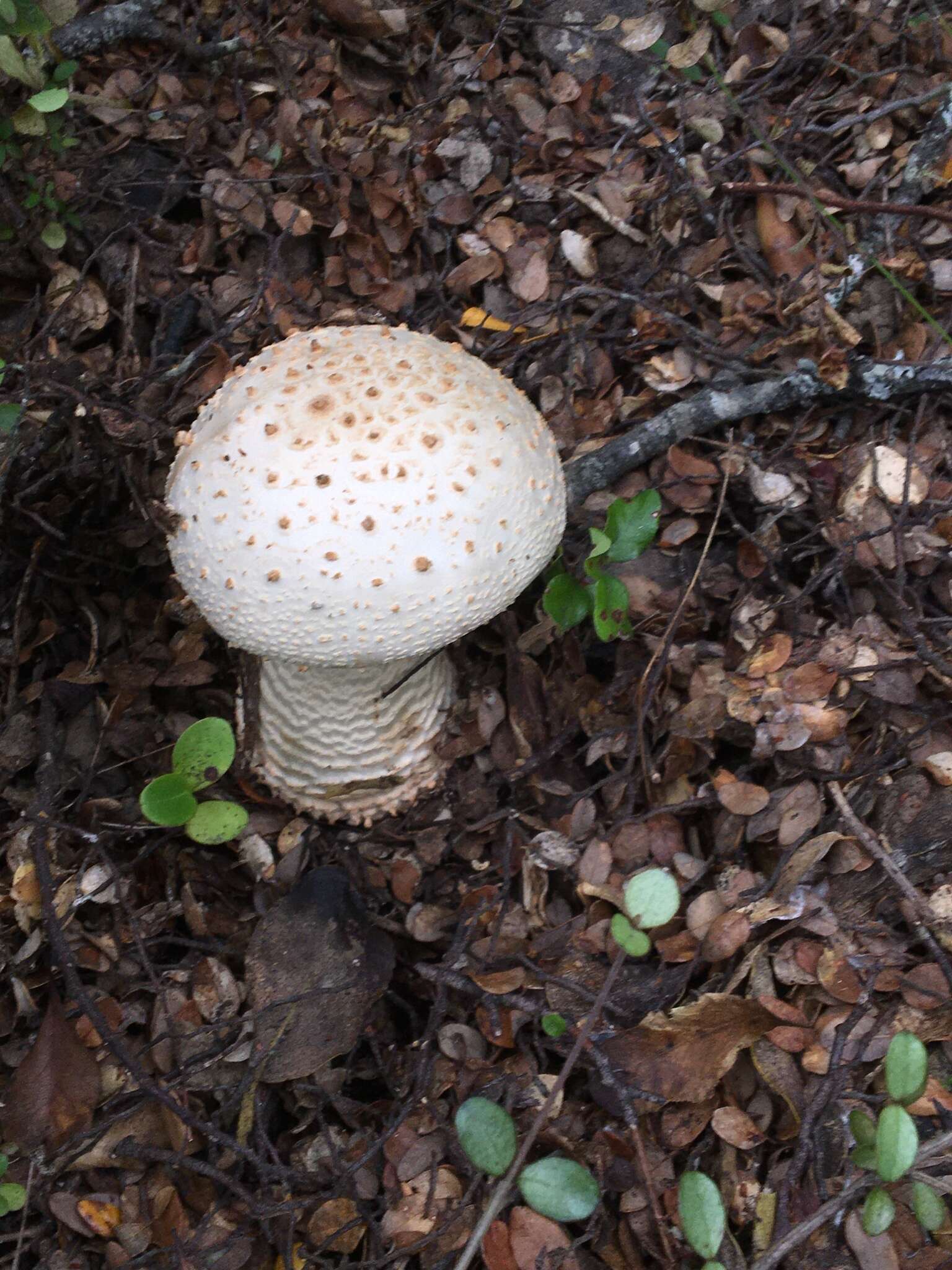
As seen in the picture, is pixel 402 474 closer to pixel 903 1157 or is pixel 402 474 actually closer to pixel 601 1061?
pixel 601 1061

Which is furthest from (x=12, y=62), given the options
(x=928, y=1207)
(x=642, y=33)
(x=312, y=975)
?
(x=928, y=1207)

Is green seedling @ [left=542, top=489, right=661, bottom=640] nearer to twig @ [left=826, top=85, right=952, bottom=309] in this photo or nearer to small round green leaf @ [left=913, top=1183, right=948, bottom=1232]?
twig @ [left=826, top=85, right=952, bottom=309]

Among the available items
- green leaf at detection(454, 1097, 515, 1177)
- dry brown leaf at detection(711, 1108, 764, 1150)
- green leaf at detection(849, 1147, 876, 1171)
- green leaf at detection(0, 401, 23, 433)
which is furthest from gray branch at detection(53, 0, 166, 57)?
green leaf at detection(849, 1147, 876, 1171)

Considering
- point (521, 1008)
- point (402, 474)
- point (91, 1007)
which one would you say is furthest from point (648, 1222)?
point (402, 474)

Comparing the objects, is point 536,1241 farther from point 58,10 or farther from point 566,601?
point 58,10

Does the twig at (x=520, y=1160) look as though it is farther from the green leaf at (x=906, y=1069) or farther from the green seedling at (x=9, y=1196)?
the green seedling at (x=9, y=1196)
